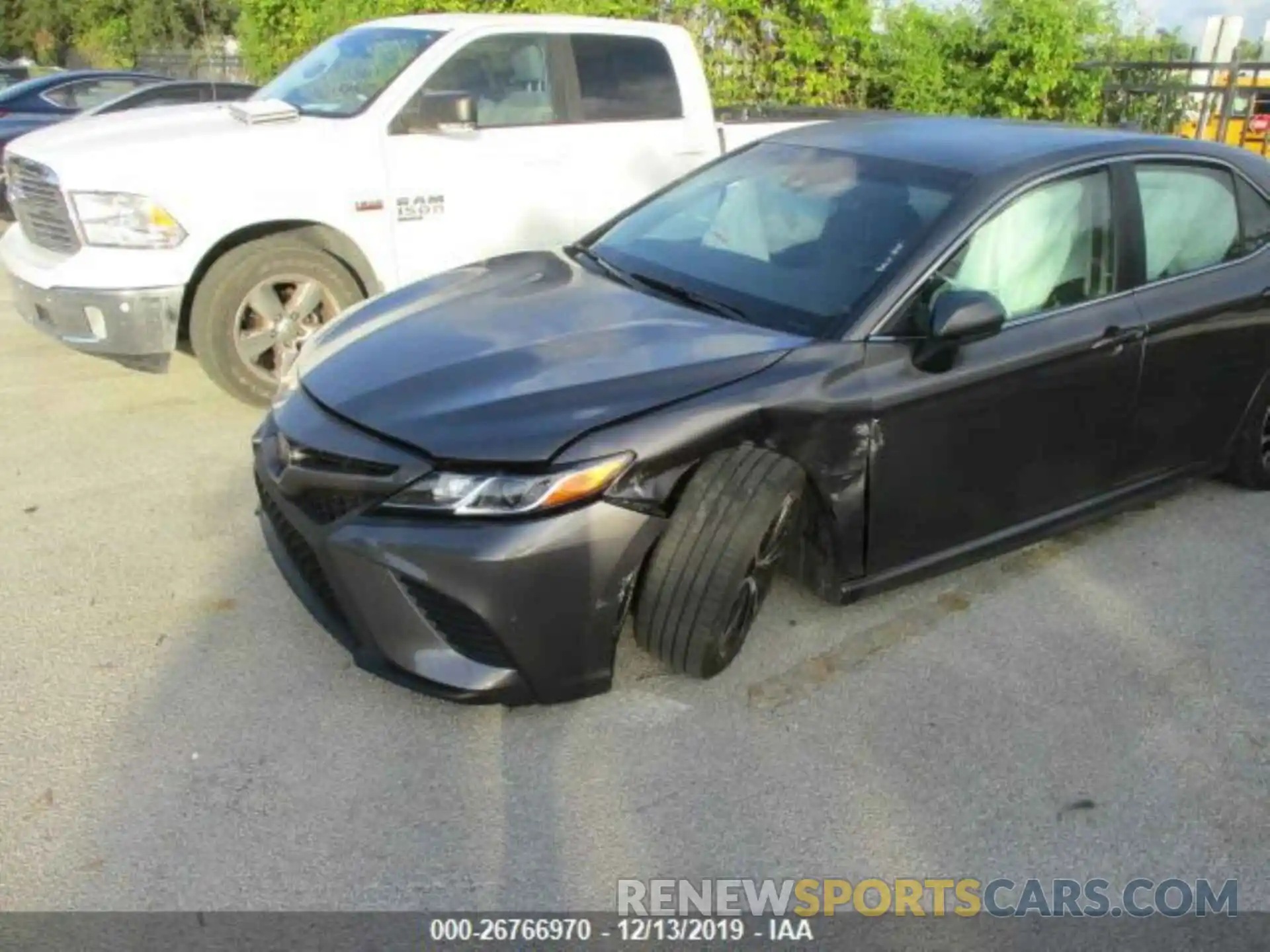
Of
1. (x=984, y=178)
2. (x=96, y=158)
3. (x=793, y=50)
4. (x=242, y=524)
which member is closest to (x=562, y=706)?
(x=242, y=524)

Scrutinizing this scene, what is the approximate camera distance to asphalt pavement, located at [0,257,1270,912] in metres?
2.46

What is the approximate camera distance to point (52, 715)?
2934 mm

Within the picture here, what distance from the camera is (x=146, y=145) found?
4859 mm

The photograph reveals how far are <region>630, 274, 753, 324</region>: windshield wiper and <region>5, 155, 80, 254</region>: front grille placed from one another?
2.95 m

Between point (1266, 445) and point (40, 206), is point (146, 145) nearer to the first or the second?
point (40, 206)

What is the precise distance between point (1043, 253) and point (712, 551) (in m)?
1.67

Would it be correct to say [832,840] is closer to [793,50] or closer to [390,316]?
[390,316]

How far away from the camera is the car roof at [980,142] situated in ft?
11.7

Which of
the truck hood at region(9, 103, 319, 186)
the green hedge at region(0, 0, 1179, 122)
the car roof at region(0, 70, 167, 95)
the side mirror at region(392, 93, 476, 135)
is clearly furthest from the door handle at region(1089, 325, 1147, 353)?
the car roof at region(0, 70, 167, 95)

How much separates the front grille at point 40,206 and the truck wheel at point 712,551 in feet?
11.7

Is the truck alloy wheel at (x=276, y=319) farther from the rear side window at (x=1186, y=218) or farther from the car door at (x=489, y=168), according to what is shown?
the rear side window at (x=1186, y=218)

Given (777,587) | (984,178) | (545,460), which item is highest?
(984,178)

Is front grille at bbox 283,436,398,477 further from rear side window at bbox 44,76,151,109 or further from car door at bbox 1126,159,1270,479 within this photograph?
rear side window at bbox 44,76,151,109

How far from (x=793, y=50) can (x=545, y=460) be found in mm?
9268
